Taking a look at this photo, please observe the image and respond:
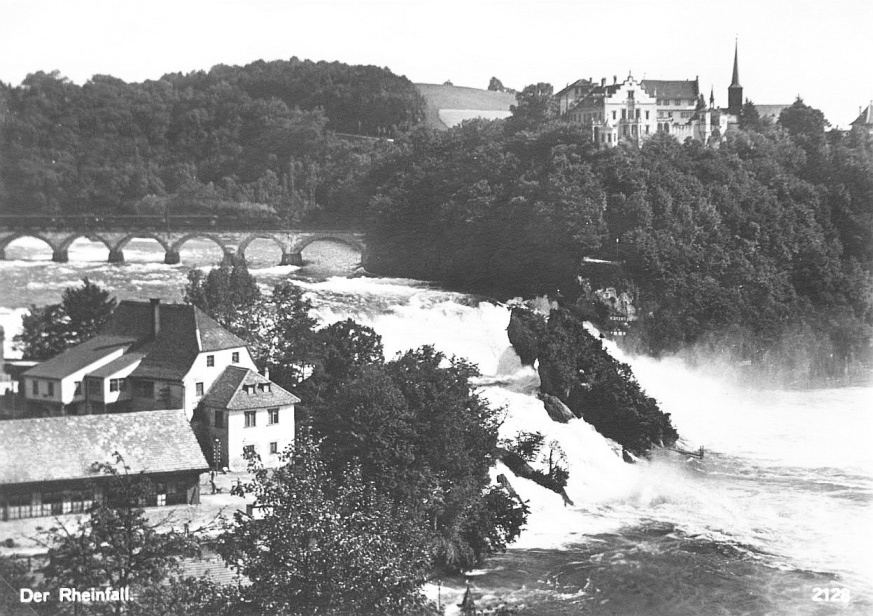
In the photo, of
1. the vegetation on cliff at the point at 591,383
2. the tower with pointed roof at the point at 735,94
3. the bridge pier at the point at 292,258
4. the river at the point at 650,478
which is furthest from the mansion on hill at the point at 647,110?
the bridge pier at the point at 292,258

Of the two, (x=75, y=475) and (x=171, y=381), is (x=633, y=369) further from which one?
(x=75, y=475)

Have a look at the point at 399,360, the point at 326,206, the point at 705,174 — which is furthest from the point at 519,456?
the point at 705,174

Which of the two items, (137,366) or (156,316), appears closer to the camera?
(137,366)

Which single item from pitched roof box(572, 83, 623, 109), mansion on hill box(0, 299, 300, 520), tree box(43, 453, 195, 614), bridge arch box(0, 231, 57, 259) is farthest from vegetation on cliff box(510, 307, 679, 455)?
tree box(43, 453, 195, 614)

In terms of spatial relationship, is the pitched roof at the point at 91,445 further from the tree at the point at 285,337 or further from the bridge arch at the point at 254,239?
the tree at the point at 285,337

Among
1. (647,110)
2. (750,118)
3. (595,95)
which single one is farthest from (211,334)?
(750,118)

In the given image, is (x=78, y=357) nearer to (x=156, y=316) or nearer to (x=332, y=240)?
(x=156, y=316)

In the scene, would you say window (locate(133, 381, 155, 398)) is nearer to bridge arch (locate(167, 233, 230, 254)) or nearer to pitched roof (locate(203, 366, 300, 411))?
pitched roof (locate(203, 366, 300, 411))
